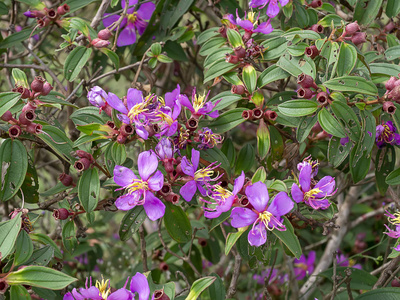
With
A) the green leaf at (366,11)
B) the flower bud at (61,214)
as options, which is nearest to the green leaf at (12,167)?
the flower bud at (61,214)

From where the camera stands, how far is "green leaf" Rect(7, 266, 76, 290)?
44.0 inches

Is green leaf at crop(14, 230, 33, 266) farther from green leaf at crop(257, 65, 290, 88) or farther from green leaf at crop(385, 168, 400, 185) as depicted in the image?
green leaf at crop(385, 168, 400, 185)

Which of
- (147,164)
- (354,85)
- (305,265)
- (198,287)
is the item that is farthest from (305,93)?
(305,265)

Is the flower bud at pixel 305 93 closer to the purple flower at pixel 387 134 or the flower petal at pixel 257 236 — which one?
the purple flower at pixel 387 134

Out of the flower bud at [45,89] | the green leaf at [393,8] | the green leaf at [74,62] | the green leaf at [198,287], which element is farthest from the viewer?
the green leaf at [393,8]

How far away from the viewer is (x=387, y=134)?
1561mm

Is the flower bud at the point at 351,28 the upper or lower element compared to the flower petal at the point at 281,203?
upper

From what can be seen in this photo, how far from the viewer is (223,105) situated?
4.96ft

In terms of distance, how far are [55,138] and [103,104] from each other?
0.56 ft

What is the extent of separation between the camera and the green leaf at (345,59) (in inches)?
55.4

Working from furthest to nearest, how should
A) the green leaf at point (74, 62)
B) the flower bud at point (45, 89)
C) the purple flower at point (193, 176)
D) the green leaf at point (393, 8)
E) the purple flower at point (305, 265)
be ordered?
the purple flower at point (305, 265)
the green leaf at point (393, 8)
the green leaf at point (74, 62)
the flower bud at point (45, 89)
the purple flower at point (193, 176)

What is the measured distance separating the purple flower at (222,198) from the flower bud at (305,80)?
1.06 feet

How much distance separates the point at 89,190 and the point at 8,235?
10.6 inches

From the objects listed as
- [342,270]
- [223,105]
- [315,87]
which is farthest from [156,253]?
[315,87]
